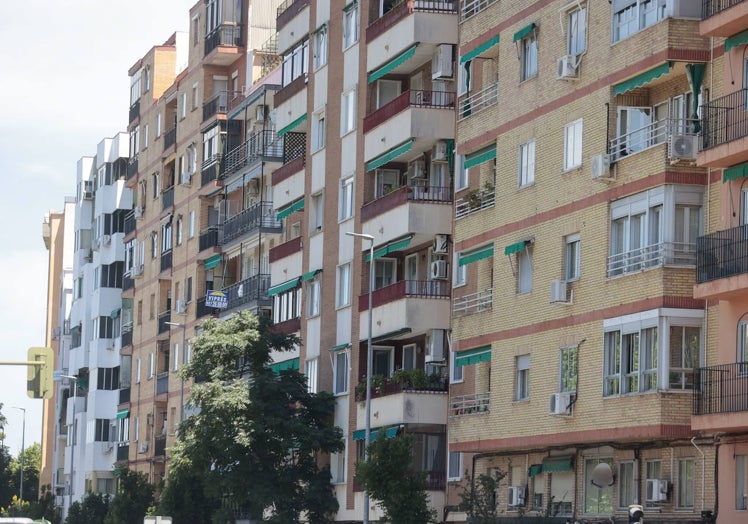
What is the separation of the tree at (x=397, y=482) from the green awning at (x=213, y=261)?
33767 millimetres

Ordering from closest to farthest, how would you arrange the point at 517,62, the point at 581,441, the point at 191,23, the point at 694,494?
the point at 694,494, the point at 581,441, the point at 517,62, the point at 191,23

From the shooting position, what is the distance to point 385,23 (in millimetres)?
60281

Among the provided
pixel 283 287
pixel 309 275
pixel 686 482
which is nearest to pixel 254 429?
pixel 309 275

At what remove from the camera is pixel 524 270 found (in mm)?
48500

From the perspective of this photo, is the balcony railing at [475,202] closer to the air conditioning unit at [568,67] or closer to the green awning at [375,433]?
the air conditioning unit at [568,67]

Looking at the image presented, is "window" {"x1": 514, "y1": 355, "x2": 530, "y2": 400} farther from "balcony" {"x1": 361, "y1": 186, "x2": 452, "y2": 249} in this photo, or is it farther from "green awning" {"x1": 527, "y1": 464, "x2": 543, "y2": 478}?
"balcony" {"x1": 361, "y1": 186, "x2": 452, "y2": 249}

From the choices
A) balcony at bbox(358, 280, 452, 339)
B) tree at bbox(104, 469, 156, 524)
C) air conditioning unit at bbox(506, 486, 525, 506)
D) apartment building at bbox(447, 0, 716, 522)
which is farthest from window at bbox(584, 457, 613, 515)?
tree at bbox(104, 469, 156, 524)

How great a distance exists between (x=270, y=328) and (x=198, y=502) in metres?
13.5

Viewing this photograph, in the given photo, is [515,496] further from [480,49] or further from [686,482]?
[480,49]

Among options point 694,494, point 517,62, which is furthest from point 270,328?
point 694,494

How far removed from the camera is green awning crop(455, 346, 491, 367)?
50.6 metres

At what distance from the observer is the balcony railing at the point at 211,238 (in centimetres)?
8525

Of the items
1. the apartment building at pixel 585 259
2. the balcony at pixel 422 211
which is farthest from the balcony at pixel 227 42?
the apartment building at pixel 585 259

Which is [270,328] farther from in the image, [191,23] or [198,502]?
[191,23]
